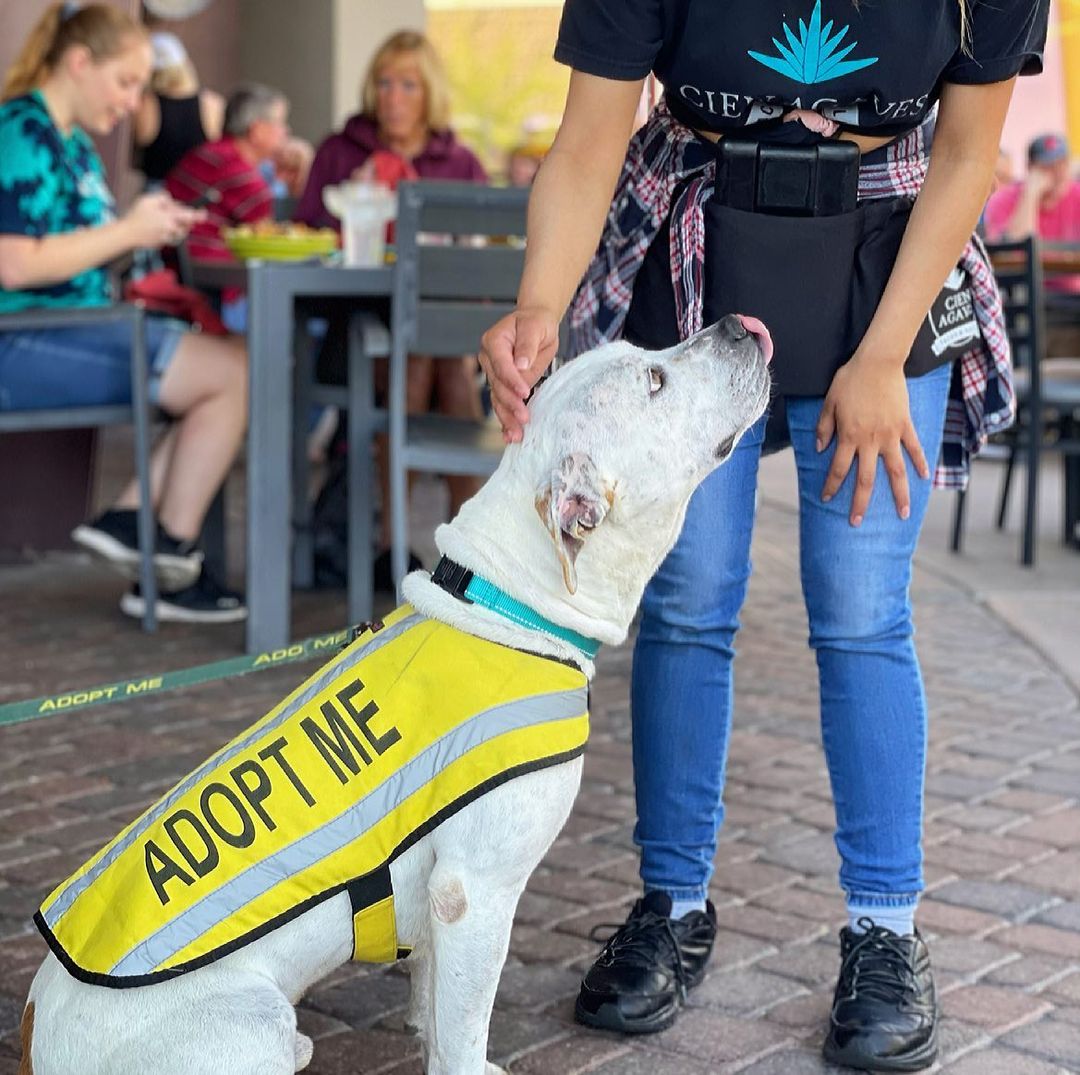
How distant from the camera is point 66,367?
18.4 feet

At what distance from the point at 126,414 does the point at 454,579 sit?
3.56 meters

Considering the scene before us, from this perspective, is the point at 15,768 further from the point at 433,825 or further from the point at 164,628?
the point at 433,825

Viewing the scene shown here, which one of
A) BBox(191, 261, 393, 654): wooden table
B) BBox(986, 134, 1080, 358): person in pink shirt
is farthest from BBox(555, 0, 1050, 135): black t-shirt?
BBox(986, 134, 1080, 358): person in pink shirt

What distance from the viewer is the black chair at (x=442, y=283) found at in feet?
17.2

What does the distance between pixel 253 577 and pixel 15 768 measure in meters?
1.35

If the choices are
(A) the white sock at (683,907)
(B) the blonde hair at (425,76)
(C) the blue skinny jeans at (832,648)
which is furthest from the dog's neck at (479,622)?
(B) the blonde hair at (425,76)

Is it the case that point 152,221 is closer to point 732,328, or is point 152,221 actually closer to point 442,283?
point 442,283

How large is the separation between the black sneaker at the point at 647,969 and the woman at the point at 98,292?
3.24 meters

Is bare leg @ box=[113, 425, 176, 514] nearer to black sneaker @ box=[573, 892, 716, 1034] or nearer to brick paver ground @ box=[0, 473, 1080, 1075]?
brick paver ground @ box=[0, 473, 1080, 1075]

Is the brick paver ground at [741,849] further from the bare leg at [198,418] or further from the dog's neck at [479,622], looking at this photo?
the dog's neck at [479,622]

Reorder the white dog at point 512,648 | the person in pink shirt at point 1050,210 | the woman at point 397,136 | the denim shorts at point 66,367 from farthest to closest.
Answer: the person in pink shirt at point 1050,210 < the woman at point 397,136 < the denim shorts at point 66,367 < the white dog at point 512,648

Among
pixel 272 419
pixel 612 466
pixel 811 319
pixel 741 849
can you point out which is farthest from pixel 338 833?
pixel 272 419

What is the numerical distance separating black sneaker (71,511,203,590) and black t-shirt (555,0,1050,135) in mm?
3500

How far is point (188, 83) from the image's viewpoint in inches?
374
